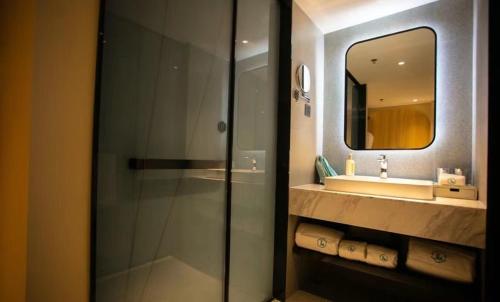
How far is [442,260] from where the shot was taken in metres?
1.45

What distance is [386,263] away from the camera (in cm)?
163

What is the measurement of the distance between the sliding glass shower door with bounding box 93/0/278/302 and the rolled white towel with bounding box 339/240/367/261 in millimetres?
571

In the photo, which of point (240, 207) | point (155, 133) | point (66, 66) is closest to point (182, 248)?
point (240, 207)

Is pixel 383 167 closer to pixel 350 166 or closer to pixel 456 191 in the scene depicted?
pixel 350 166

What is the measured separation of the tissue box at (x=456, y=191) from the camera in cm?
151

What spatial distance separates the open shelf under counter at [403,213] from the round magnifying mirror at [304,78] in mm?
849

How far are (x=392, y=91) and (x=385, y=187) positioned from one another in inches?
37.5

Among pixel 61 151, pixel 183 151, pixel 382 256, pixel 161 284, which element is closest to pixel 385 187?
pixel 382 256

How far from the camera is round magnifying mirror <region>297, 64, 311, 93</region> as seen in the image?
1.95 m

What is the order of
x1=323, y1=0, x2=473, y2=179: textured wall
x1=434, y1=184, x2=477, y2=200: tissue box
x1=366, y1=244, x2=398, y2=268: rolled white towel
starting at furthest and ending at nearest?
x1=323, y1=0, x2=473, y2=179: textured wall, x1=366, y1=244, x2=398, y2=268: rolled white towel, x1=434, y1=184, x2=477, y2=200: tissue box

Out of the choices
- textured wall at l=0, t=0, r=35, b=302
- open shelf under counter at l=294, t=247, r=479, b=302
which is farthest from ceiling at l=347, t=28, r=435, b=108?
textured wall at l=0, t=0, r=35, b=302

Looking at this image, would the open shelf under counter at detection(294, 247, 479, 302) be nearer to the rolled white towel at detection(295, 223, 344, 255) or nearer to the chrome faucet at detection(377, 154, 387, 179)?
the rolled white towel at detection(295, 223, 344, 255)

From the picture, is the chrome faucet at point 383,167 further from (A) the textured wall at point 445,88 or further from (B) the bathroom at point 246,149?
(A) the textured wall at point 445,88

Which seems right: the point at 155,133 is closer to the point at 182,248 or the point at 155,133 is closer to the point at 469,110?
the point at 182,248
